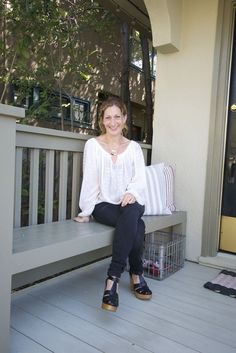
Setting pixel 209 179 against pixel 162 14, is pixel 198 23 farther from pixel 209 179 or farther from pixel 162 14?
pixel 209 179

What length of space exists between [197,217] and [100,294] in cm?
108

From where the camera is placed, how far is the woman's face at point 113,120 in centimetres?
211

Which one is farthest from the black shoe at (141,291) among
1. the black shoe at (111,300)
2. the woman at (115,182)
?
the black shoe at (111,300)

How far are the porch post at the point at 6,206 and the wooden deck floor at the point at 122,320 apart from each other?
24cm

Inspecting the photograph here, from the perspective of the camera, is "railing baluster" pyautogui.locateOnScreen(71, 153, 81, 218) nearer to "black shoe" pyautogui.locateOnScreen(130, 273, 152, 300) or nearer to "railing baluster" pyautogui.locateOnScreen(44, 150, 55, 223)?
"railing baluster" pyautogui.locateOnScreen(44, 150, 55, 223)

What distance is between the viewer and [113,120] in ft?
6.93

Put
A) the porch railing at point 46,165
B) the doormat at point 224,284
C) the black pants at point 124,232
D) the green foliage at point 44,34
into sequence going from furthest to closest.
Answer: the green foliage at point 44,34 → the doormat at point 224,284 → the porch railing at point 46,165 → the black pants at point 124,232

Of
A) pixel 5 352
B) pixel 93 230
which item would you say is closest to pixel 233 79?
pixel 93 230

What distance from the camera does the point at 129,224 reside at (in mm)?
1836

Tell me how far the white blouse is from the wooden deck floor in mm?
514

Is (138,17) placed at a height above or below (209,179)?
above

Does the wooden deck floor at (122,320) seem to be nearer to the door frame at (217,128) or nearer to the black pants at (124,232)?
the black pants at (124,232)

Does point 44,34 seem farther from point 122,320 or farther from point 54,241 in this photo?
point 122,320

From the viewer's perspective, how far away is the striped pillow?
8.09 ft
